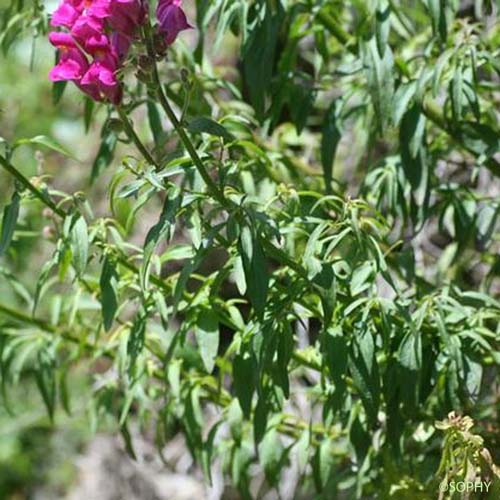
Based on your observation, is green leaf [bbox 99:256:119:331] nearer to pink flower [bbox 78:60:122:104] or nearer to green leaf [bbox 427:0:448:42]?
pink flower [bbox 78:60:122:104]

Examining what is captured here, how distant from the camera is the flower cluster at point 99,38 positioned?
1868 millimetres

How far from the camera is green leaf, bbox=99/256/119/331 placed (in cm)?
215

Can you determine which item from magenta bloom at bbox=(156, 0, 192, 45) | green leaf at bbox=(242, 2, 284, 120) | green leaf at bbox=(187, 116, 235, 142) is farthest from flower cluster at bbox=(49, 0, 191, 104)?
green leaf at bbox=(242, 2, 284, 120)

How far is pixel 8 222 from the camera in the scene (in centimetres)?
202

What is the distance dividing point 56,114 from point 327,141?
10.3 feet

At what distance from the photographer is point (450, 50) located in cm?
238

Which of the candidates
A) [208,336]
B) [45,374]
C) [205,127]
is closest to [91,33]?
[205,127]

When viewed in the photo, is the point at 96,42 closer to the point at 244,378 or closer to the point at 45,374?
the point at 244,378

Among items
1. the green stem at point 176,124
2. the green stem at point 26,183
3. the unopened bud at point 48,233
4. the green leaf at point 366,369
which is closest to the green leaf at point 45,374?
the unopened bud at point 48,233

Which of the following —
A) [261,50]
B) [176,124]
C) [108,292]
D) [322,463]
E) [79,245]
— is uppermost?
[261,50]

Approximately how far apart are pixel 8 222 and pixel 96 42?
0.34 m

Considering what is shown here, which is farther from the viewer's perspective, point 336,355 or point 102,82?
point 336,355

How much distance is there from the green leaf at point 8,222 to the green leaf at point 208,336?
15.9 inches

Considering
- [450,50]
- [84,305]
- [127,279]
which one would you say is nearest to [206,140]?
[127,279]
